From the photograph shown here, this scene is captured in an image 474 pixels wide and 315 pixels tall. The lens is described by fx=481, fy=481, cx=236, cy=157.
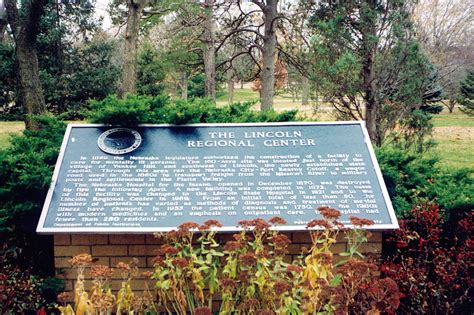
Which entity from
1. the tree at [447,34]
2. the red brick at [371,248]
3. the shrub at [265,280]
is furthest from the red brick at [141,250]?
the tree at [447,34]

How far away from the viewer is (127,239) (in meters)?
4.15

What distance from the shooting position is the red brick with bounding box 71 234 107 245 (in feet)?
13.6

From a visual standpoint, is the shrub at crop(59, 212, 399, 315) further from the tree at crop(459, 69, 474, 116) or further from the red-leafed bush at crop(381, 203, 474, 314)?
the tree at crop(459, 69, 474, 116)

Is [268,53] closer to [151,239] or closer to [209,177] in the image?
[209,177]

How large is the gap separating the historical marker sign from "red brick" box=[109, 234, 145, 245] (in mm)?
186

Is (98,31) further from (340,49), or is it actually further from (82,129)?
(82,129)

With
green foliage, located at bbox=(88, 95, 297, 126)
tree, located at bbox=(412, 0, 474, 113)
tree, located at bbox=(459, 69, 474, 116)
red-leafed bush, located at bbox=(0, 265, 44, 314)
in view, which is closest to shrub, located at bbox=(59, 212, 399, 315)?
red-leafed bush, located at bbox=(0, 265, 44, 314)

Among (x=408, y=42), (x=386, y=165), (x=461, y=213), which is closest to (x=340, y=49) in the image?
(x=408, y=42)

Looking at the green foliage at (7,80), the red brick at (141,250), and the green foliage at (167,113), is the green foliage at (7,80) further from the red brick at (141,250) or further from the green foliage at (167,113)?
the red brick at (141,250)

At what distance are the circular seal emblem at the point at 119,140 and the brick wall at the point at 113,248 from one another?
930 mm

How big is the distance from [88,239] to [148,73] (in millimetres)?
18286

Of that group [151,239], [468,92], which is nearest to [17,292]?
[151,239]

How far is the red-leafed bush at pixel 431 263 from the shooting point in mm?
3959

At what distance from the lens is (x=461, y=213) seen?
15.1 feet
